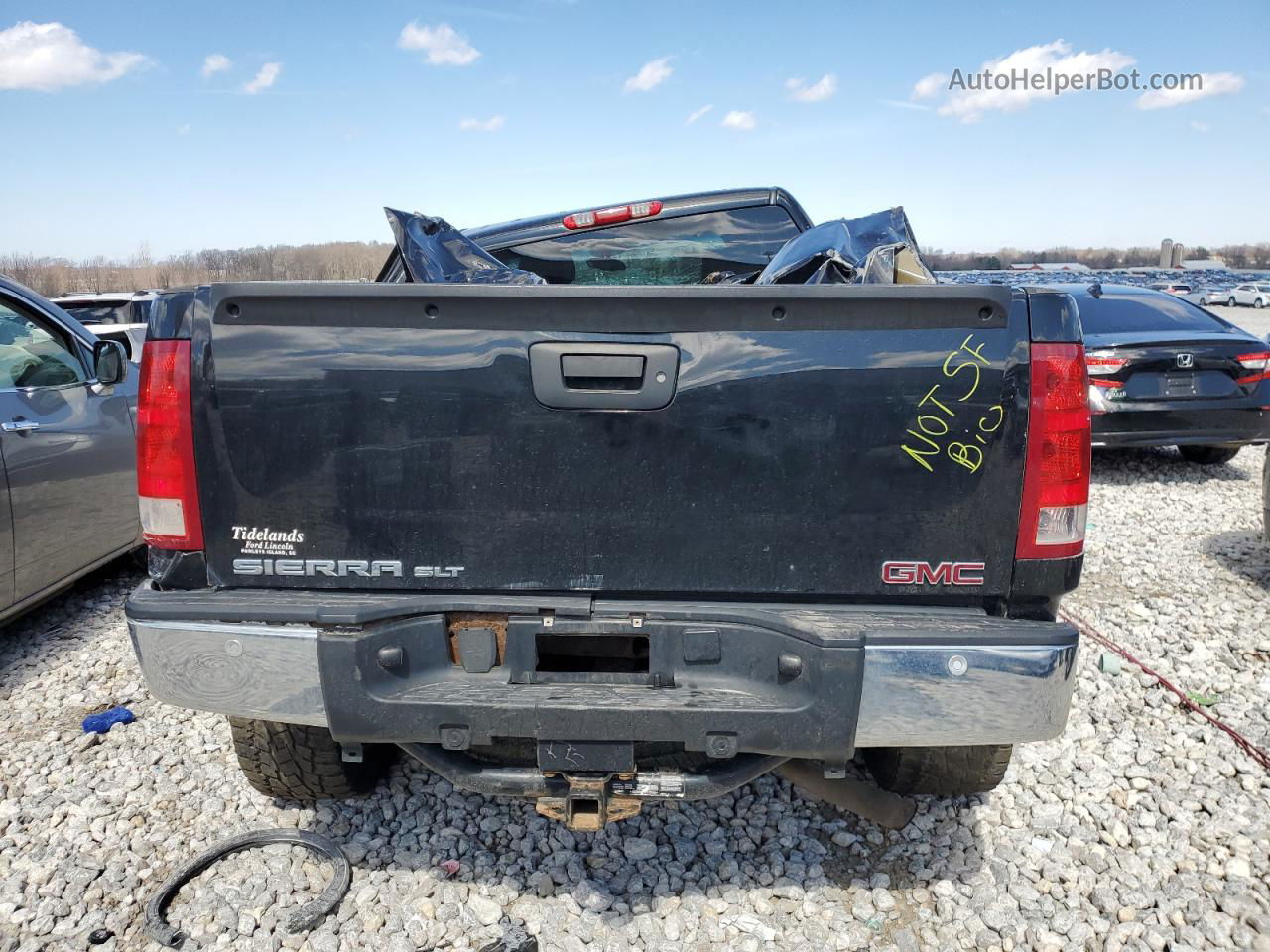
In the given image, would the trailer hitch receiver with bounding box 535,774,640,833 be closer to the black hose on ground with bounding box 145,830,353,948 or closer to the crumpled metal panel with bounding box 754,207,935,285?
the black hose on ground with bounding box 145,830,353,948

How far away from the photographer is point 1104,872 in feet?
8.84

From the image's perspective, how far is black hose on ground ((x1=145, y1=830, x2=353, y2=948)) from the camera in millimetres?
2408

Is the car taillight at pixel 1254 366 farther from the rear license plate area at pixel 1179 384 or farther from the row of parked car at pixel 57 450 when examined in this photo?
the row of parked car at pixel 57 450

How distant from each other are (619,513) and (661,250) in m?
2.54

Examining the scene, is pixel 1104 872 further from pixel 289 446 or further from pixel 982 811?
pixel 289 446

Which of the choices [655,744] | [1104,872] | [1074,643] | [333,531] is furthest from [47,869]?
[1104,872]

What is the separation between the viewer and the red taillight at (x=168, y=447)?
7.05 ft

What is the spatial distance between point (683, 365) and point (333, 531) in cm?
97

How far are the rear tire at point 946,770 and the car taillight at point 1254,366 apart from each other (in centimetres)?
612

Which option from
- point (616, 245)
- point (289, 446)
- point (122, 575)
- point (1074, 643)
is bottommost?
point (122, 575)

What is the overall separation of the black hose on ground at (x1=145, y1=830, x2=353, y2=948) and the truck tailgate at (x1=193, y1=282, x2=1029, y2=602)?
1096 millimetres

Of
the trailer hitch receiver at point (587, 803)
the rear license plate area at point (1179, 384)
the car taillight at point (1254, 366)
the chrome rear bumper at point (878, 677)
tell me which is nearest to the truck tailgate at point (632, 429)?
the chrome rear bumper at point (878, 677)

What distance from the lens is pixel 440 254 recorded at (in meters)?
3.48

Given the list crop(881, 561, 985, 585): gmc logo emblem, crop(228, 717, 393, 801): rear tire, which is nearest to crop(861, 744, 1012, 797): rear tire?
crop(881, 561, 985, 585): gmc logo emblem
